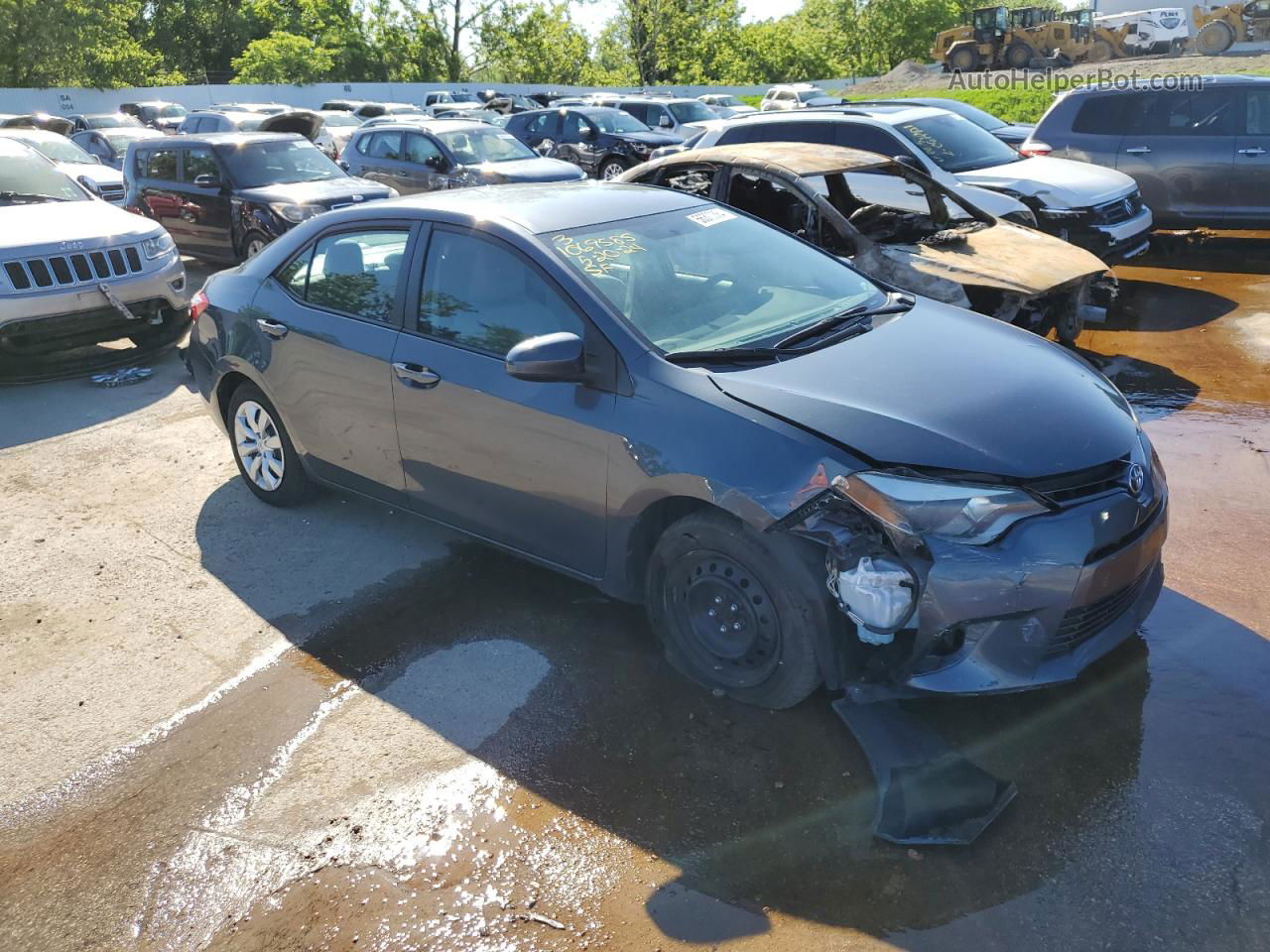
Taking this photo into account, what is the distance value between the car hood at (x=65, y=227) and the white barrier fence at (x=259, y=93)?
108 feet

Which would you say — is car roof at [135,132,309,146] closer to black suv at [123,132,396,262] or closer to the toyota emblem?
black suv at [123,132,396,262]

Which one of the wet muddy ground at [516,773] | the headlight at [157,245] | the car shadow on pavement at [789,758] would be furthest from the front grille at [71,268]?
the car shadow on pavement at [789,758]

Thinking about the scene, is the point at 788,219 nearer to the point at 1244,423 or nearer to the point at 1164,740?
the point at 1244,423

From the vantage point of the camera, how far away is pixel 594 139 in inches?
696

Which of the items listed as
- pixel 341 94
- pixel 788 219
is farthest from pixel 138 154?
A: pixel 341 94

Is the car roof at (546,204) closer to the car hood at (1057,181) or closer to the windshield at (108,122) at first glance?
the car hood at (1057,181)

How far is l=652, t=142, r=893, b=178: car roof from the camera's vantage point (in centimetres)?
661

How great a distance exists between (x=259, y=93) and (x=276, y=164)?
117 ft

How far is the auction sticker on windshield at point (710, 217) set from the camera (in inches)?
175

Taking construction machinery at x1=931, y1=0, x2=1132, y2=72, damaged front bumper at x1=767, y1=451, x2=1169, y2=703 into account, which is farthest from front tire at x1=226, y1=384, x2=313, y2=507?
construction machinery at x1=931, y1=0, x2=1132, y2=72

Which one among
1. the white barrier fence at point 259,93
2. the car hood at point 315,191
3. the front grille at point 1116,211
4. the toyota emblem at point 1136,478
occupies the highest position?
the white barrier fence at point 259,93

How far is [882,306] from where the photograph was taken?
13.8 feet

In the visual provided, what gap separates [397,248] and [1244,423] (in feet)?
16.6

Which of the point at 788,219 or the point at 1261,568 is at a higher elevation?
the point at 788,219
